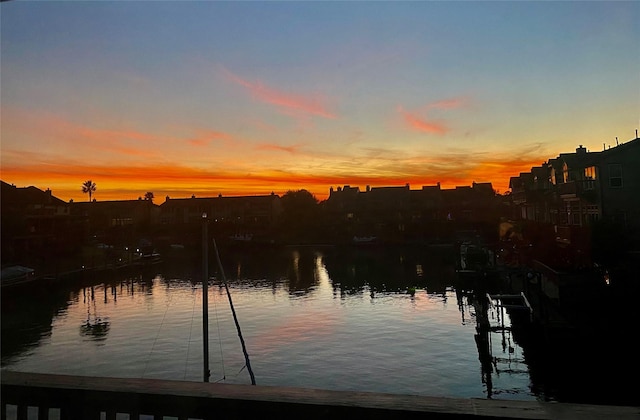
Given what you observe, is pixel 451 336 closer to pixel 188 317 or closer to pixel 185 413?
pixel 188 317

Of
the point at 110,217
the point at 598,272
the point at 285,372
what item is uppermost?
the point at 110,217

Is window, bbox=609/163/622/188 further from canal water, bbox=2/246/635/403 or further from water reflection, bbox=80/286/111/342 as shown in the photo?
water reflection, bbox=80/286/111/342

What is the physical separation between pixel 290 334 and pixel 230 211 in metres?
55.2

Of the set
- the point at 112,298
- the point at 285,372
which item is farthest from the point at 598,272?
the point at 112,298

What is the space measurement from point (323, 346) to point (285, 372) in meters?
3.98

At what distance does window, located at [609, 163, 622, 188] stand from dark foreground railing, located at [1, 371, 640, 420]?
2699 cm

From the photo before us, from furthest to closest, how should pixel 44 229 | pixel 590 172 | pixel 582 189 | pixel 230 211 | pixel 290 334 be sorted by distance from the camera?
→ pixel 230 211
pixel 44 229
pixel 590 172
pixel 582 189
pixel 290 334

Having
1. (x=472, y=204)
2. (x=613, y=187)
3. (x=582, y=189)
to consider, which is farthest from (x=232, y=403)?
(x=472, y=204)

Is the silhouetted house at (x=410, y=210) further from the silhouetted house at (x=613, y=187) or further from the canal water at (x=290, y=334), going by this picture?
the silhouetted house at (x=613, y=187)

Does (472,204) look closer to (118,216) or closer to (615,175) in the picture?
(118,216)

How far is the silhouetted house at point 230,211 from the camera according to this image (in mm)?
69938

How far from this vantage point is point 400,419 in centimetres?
202

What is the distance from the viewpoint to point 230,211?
77938 mm

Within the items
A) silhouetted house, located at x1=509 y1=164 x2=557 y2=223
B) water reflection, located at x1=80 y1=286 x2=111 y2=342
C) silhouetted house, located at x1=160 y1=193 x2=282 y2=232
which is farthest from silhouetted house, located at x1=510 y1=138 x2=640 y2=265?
silhouetted house, located at x1=160 y1=193 x2=282 y2=232
